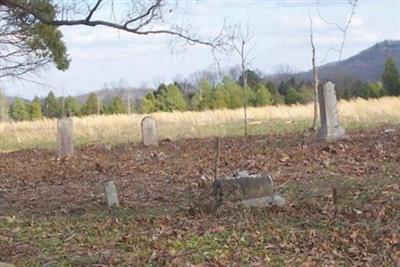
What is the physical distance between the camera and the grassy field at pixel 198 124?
21.8 metres

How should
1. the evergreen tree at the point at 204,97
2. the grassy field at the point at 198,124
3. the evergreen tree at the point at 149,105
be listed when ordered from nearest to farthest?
1. the grassy field at the point at 198,124
2. the evergreen tree at the point at 204,97
3. the evergreen tree at the point at 149,105

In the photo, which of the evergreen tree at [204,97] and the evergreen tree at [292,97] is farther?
the evergreen tree at [292,97]

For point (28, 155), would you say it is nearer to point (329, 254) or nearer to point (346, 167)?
point (346, 167)

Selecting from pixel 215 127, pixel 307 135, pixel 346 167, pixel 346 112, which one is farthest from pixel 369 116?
pixel 346 167

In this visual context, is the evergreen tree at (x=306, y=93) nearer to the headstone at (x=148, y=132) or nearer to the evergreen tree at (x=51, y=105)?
the evergreen tree at (x=51, y=105)

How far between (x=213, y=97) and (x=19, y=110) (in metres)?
16.4

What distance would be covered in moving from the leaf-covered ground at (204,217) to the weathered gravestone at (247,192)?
137 mm

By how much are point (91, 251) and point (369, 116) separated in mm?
20254

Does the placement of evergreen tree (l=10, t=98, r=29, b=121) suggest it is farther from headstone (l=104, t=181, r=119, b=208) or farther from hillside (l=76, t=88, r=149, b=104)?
headstone (l=104, t=181, r=119, b=208)

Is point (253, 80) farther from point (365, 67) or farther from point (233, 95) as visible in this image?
point (365, 67)

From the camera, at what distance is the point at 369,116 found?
81.4 feet

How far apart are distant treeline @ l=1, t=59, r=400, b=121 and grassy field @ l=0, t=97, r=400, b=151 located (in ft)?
31.8

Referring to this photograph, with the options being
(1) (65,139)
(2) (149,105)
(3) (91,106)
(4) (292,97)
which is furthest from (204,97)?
(1) (65,139)

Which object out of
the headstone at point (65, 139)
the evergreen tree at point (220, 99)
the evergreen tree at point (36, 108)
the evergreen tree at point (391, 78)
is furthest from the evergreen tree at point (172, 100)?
the headstone at point (65, 139)
